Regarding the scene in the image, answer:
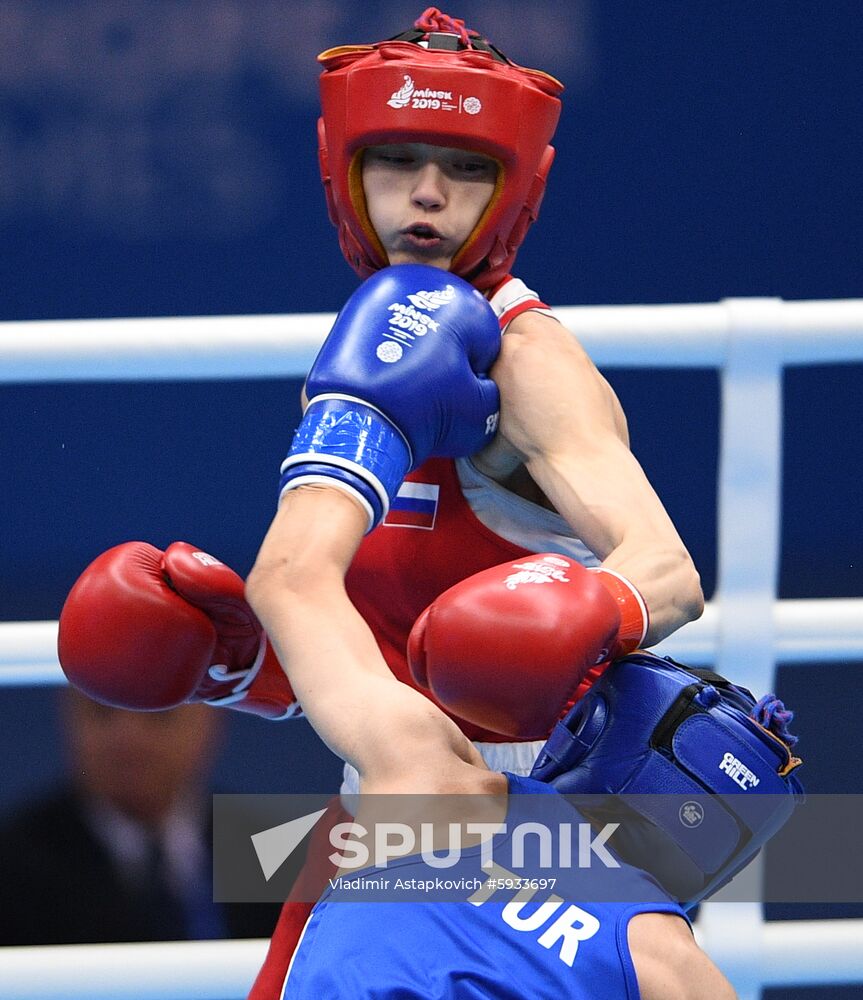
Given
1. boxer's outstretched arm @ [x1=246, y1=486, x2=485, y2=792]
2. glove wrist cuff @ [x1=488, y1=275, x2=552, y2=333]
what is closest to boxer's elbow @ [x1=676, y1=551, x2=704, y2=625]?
boxer's outstretched arm @ [x1=246, y1=486, x2=485, y2=792]

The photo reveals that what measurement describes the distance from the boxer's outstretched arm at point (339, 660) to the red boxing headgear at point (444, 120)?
1.51 feet

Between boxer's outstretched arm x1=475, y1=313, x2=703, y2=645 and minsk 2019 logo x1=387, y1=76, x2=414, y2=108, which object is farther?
minsk 2019 logo x1=387, y1=76, x2=414, y2=108

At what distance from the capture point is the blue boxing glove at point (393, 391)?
64.8 inches

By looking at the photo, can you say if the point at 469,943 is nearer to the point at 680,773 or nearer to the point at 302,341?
the point at 680,773

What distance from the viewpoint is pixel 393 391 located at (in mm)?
1667

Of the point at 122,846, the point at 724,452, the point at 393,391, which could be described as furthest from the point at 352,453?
the point at 122,846

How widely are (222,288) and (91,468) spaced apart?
A: 0.54m

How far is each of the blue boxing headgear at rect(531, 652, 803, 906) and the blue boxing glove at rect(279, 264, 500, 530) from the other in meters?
0.30

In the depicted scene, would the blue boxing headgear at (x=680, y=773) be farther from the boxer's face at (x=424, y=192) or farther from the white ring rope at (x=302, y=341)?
the white ring rope at (x=302, y=341)

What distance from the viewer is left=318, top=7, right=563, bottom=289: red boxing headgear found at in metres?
1.85

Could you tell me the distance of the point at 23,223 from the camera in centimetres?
396

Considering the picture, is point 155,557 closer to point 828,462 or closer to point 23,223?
point 23,223

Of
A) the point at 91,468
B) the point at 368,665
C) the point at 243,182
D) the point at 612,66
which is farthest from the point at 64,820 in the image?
the point at 612,66

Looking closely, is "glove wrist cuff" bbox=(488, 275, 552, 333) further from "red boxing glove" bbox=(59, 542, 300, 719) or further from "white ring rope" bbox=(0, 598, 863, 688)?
"white ring rope" bbox=(0, 598, 863, 688)
